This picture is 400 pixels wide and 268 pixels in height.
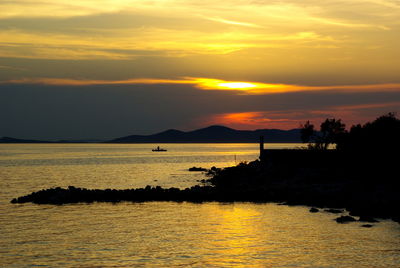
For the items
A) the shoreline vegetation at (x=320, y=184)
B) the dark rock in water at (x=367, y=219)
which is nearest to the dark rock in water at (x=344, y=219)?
the shoreline vegetation at (x=320, y=184)

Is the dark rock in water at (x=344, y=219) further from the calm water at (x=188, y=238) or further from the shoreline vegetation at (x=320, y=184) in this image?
the calm water at (x=188, y=238)

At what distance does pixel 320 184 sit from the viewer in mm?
62219

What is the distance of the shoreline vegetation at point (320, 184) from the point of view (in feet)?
169

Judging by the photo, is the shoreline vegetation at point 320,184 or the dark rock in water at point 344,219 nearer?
the dark rock in water at point 344,219

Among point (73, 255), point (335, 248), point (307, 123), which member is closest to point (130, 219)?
point (73, 255)

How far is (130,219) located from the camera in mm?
44312

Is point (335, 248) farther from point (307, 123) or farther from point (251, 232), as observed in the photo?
point (307, 123)

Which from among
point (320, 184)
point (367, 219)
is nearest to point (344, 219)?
point (367, 219)

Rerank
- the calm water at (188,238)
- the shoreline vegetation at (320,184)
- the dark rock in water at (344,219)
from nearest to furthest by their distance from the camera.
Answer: the calm water at (188,238) < the dark rock in water at (344,219) < the shoreline vegetation at (320,184)

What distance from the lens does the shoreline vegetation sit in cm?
5144

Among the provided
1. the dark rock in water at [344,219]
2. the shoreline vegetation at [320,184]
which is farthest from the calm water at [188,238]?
the shoreline vegetation at [320,184]

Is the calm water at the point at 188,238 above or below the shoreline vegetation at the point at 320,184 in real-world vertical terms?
below

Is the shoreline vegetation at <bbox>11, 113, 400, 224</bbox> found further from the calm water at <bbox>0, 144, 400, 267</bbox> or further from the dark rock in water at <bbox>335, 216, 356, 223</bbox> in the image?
the calm water at <bbox>0, 144, 400, 267</bbox>

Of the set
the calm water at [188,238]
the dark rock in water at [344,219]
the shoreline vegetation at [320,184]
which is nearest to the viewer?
the calm water at [188,238]
